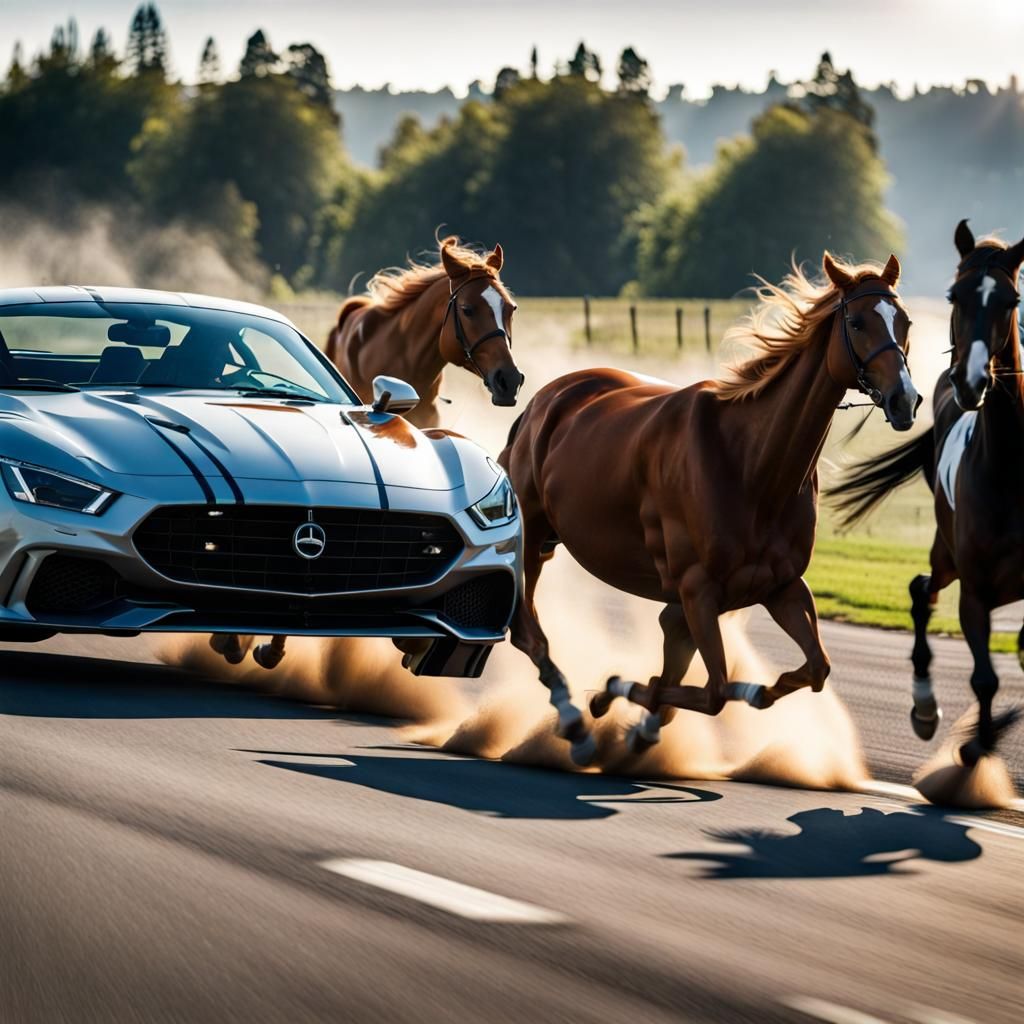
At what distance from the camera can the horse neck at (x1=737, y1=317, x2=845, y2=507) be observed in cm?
841

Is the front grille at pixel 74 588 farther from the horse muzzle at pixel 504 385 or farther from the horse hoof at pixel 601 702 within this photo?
the horse muzzle at pixel 504 385

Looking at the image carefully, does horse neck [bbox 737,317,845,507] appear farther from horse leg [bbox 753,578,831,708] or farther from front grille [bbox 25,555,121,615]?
front grille [bbox 25,555,121,615]

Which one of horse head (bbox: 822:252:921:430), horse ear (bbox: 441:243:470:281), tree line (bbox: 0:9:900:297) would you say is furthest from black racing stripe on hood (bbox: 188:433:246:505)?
tree line (bbox: 0:9:900:297)

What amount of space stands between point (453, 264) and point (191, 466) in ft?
13.6

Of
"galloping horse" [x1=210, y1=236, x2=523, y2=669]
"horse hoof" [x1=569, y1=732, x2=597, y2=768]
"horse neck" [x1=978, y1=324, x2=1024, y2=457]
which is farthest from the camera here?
"galloping horse" [x1=210, y1=236, x2=523, y2=669]

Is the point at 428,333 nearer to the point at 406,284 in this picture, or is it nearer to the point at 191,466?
the point at 406,284

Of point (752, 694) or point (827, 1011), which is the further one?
point (752, 694)

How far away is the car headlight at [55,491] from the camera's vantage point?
7672 mm

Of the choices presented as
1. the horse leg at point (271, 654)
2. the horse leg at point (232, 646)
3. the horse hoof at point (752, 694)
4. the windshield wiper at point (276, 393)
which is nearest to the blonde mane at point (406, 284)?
the windshield wiper at point (276, 393)

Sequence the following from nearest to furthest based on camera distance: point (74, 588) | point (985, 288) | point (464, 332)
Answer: point (74, 588) < point (985, 288) < point (464, 332)

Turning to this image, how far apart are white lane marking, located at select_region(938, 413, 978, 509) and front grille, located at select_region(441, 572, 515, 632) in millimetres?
2340

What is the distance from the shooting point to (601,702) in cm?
917

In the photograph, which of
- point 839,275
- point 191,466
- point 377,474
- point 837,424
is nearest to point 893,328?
point 839,275

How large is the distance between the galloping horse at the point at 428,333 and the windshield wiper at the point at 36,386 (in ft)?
6.06
